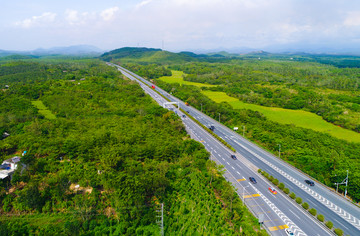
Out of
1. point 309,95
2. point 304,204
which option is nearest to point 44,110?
point 304,204

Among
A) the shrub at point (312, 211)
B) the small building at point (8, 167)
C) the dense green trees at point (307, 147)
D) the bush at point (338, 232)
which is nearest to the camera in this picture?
the bush at point (338, 232)

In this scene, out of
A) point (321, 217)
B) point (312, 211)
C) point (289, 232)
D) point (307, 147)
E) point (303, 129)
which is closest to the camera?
point (289, 232)

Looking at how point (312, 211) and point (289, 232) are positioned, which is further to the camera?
point (312, 211)

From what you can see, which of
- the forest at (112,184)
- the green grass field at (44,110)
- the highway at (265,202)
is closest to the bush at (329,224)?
the highway at (265,202)

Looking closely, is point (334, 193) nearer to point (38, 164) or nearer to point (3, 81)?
point (38, 164)

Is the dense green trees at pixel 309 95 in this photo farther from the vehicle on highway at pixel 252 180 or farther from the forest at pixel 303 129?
the vehicle on highway at pixel 252 180

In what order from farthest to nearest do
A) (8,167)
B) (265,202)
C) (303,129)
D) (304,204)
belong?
(303,129) < (8,167) < (265,202) < (304,204)

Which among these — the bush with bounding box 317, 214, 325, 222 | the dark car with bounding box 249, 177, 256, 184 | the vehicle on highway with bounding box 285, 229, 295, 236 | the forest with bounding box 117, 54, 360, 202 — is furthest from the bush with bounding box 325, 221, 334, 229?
the dark car with bounding box 249, 177, 256, 184

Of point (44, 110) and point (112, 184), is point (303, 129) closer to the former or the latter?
point (112, 184)
